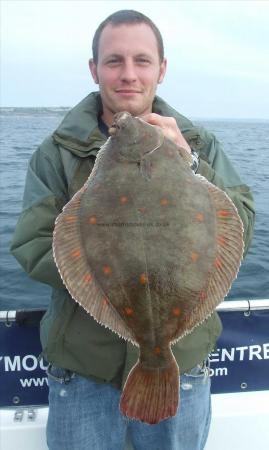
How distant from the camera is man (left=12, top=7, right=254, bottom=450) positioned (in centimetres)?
260

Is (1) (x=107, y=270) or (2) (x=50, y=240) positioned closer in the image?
(1) (x=107, y=270)

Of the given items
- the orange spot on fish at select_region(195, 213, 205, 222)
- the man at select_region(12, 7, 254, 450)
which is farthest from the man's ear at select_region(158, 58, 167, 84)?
the orange spot on fish at select_region(195, 213, 205, 222)

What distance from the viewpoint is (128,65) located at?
2592 millimetres

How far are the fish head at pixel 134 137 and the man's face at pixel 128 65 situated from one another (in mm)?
455

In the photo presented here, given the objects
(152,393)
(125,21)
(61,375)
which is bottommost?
(61,375)

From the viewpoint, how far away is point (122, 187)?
2135mm

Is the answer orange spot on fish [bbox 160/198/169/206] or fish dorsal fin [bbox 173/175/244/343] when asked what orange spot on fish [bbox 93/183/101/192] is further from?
fish dorsal fin [bbox 173/175/244/343]

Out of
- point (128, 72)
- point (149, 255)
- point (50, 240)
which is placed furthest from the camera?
point (128, 72)

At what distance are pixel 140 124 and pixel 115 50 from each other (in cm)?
63

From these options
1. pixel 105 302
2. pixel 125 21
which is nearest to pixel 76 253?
pixel 105 302

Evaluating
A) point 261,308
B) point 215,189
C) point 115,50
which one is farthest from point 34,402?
point 115,50

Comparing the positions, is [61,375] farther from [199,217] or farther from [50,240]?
[199,217]

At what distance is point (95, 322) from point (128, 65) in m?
1.47

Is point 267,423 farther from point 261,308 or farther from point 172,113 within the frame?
point 172,113
